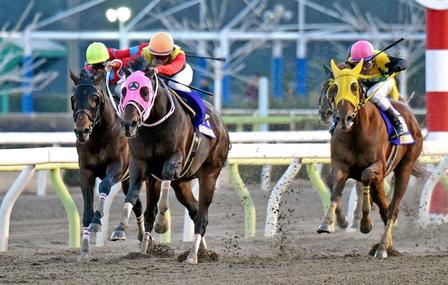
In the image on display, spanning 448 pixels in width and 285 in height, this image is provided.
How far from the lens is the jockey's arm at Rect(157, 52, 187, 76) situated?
8.80 metres

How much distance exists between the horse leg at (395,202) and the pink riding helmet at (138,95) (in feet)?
6.72

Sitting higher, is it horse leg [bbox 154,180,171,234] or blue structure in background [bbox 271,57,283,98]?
blue structure in background [bbox 271,57,283,98]

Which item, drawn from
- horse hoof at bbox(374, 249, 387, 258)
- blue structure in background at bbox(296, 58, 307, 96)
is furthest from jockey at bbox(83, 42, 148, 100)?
blue structure in background at bbox(296, 58, 307, 96)

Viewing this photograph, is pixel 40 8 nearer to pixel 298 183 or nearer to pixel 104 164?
pixel 298 183

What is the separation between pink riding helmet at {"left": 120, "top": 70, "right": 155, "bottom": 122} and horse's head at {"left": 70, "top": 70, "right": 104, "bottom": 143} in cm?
37

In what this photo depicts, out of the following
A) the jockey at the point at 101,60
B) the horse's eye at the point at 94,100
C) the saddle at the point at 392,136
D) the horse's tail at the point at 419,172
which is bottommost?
the horse's tail at the point at 419,172

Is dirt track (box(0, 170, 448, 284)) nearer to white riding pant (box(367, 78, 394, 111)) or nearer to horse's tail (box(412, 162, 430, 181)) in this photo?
horse's tail (box(412, 162, 430, 181))

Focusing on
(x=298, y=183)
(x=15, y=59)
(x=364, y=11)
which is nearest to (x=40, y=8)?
(x=15, y=59)

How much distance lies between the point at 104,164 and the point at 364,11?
20.5 metres

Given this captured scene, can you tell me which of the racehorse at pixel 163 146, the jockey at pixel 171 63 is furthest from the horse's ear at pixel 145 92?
the jockey at pixel 171 63

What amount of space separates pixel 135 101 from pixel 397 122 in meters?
2.32

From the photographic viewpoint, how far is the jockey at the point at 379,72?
939 cm

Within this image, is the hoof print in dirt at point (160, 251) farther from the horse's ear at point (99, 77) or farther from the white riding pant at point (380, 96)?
the white riding pant at point (380, 96)

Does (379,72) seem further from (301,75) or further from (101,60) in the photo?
(301,75)
